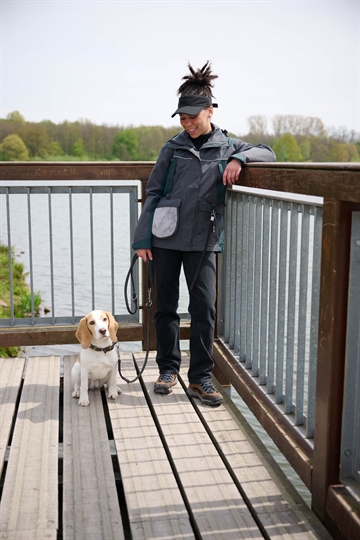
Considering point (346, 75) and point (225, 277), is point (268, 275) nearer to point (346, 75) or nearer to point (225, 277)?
point (225, 277)

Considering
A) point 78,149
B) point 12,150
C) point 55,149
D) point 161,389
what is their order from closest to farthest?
point 161,389 → point 12,150 → point 78,149 → point 55,149

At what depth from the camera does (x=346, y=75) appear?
7538 centimetres

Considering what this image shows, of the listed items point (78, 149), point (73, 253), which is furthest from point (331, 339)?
point (78, 149)

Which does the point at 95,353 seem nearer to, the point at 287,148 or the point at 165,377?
the point at 165,377

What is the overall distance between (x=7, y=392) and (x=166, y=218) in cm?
143

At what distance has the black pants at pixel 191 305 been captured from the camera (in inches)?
140

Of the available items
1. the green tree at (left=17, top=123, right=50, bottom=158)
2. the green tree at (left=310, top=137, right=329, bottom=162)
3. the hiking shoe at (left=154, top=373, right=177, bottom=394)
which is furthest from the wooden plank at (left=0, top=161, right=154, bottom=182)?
the green tree at (left=310, top=137, right=329, bottom=162)

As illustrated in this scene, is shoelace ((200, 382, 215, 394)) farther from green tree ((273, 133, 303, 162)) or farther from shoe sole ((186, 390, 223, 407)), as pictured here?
green tree ((273, 133, 303, 162))

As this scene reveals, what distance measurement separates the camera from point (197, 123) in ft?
11.3

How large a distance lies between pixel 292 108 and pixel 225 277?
223 ft

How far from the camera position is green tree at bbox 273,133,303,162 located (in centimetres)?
4712

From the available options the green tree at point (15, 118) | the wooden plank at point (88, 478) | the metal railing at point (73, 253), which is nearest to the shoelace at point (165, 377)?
the wooden plank at point (88, 478)

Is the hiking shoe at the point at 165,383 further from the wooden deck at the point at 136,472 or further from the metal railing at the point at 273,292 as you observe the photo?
the metal railing at the point at 273,292

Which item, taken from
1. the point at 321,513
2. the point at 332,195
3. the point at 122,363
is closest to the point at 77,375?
the point at 122,363
